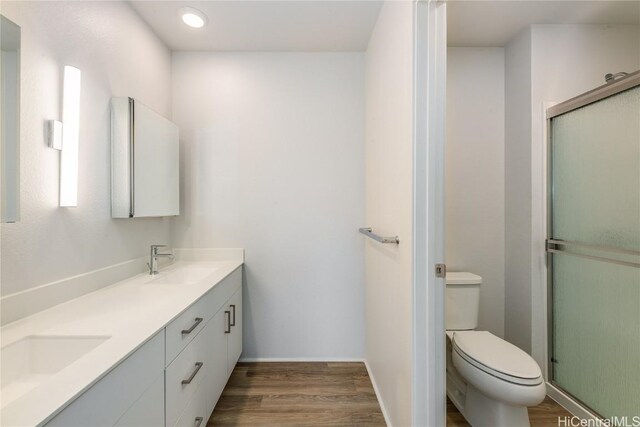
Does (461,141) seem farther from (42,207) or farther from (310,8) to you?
(42,207)

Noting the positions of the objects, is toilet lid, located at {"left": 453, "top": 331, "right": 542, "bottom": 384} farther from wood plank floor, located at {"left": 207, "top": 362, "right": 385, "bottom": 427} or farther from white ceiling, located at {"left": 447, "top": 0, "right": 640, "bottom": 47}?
white ceiling, located at {"left": 447, "top": 0, "right": 640, "bottom": 47}

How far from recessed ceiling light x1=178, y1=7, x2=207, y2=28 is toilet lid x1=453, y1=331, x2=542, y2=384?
2.49m

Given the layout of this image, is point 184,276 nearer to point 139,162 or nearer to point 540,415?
point 139,162

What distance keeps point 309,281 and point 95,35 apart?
76.3 inches

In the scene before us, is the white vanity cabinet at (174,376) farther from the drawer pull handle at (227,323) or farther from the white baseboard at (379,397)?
Answer: the white baseboard at (379,397)

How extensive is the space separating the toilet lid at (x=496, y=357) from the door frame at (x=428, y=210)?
1.28 ft

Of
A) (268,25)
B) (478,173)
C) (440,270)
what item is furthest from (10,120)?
(478,173)

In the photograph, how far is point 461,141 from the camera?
2109 mm

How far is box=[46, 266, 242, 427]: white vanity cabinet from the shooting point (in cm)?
71

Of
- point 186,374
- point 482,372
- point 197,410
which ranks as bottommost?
point 197,410

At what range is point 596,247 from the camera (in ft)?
5.38

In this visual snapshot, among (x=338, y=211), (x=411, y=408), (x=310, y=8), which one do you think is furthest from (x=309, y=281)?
(x=310, y=8)

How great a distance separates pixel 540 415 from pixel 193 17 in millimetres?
3182

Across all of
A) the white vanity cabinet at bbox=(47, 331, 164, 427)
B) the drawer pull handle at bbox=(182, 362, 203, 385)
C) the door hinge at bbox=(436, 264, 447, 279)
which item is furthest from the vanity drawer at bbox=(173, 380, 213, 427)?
the door hinge at bbox=(436, 264, 447, 279)
